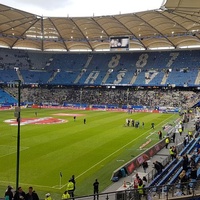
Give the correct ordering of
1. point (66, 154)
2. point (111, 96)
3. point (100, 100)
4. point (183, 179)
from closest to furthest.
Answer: point (183, 179)
point (66, 154)
point (100, 100)
point (111, 96)

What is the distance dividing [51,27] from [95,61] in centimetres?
2850

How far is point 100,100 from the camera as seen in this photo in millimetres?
87188

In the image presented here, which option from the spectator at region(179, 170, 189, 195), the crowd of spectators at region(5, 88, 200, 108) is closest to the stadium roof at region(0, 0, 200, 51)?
the crowd of spectators at region(5, 88, 200, 108)

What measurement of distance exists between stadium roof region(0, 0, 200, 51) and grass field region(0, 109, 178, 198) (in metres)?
25.4

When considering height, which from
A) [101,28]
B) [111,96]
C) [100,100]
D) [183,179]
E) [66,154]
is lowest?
[66,154]

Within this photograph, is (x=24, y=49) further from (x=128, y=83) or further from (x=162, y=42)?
(x=162, y=42)

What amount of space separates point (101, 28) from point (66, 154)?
1817 inches

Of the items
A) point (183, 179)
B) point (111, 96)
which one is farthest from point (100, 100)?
point (183, 179)

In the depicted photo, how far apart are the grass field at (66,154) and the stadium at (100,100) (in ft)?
0.28

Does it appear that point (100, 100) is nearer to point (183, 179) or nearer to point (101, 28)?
point (101, 28)

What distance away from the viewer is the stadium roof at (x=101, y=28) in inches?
2328

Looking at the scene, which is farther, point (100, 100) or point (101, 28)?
point (100, 100)

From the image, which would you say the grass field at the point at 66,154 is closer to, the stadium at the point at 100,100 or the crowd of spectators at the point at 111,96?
the stadium at the point at 100,100

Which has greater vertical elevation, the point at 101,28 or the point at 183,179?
the point at 101,28
